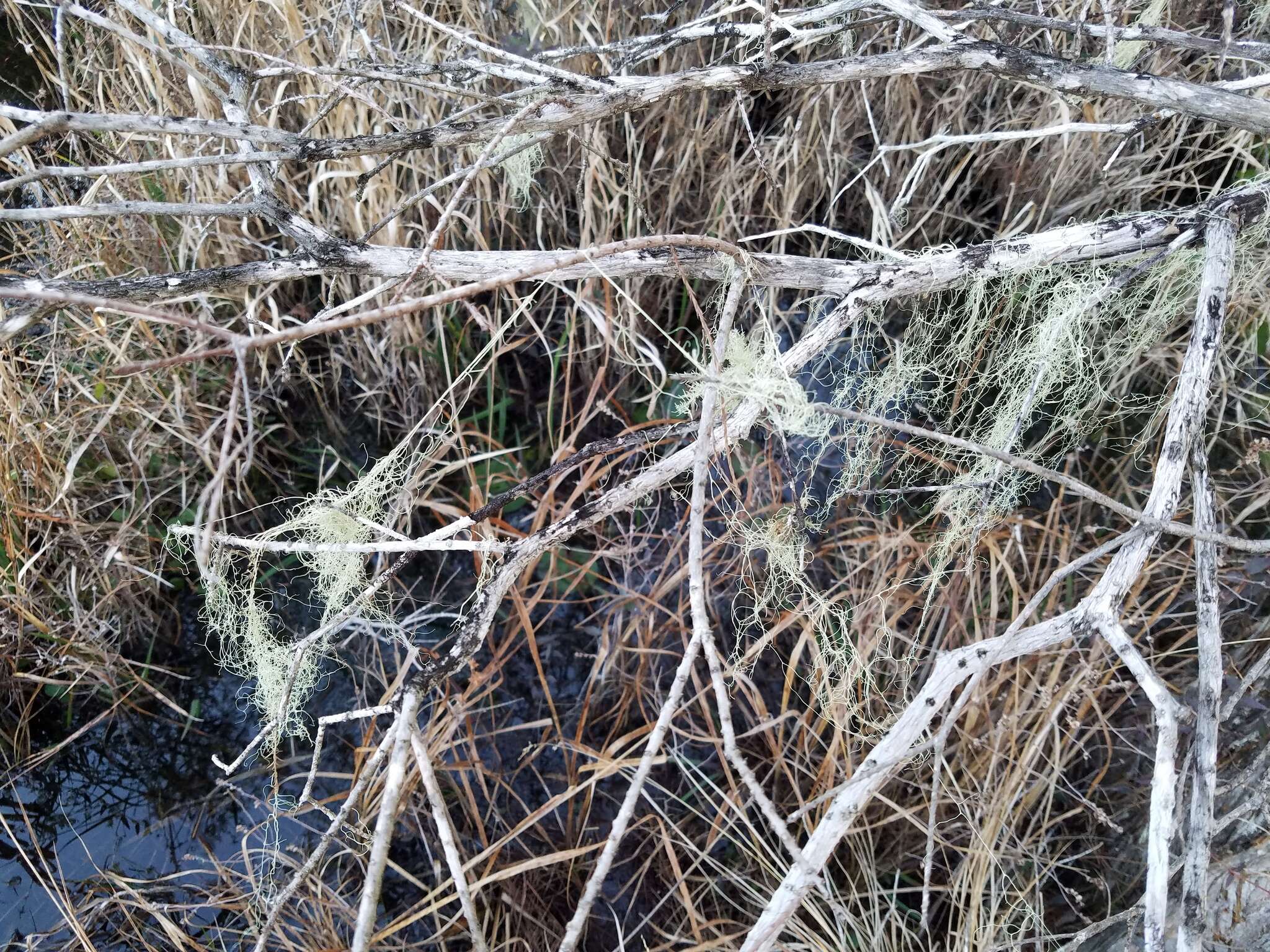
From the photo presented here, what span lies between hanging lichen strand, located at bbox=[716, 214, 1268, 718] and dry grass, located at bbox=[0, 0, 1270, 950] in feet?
0.20

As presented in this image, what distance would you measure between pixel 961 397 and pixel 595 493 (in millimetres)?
630

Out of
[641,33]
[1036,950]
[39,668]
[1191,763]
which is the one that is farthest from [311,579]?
[1191,763]

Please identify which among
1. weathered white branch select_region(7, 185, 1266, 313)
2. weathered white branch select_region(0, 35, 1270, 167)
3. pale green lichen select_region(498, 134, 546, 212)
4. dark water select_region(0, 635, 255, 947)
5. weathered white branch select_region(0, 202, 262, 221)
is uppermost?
weathered white branch select_region(0, 35, 1270, 167)

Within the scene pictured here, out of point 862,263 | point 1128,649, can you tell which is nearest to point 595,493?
point 862,263

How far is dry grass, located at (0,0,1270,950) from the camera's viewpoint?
Result: 1.23 meters

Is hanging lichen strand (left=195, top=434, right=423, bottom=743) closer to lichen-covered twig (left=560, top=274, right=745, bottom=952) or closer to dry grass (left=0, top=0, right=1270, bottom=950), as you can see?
dry grass (left=0, top=0, right=1270, bottom=950)

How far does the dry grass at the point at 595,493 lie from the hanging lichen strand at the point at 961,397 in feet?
0.20

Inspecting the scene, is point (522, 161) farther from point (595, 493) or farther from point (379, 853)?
point (379, 853)

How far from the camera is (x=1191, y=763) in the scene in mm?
1099

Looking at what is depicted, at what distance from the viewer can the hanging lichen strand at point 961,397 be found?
909mm

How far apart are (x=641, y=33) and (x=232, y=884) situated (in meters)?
1.51

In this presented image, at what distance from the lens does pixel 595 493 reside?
4.21 feet

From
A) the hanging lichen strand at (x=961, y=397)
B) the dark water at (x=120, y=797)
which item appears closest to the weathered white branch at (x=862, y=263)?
the hanging lichen strand at (x=961, y=397)

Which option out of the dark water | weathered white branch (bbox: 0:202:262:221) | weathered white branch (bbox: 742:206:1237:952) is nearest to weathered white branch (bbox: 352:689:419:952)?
weathered white branch (bbox: 742:206:1237:952)
